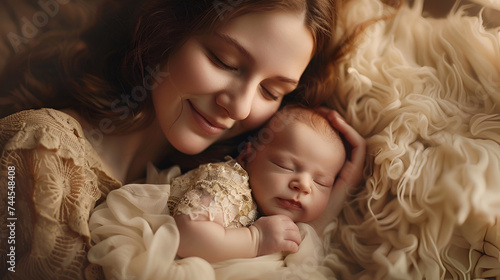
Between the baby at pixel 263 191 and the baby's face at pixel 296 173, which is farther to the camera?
the baby's face at pixel 296 173

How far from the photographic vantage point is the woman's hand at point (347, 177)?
0.98 meters

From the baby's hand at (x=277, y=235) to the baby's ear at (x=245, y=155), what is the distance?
0.59 ft

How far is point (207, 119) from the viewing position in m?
0.96

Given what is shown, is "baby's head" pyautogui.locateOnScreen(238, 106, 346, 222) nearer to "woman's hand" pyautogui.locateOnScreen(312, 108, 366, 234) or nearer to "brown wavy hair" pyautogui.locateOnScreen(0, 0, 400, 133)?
"woman's hand" pyautogui.locateOnScreen(312, 108, 366, 234)

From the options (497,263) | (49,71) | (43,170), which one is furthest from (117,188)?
(497,263)

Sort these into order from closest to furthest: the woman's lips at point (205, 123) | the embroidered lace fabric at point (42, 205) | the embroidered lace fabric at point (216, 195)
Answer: the embroidered lace fabric at point (42, 205), the embroidered lace fabric at point (216, 195), the woman's lips at point (205, 123)

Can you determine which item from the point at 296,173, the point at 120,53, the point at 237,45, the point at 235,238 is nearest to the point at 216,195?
the point at 235,238

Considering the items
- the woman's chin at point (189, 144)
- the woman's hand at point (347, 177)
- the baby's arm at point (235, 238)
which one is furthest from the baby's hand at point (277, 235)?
the woman's chin at point (189, 144)

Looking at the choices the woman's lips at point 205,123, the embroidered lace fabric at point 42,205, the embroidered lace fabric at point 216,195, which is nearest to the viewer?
the embroidered lace fabric at point 42,205

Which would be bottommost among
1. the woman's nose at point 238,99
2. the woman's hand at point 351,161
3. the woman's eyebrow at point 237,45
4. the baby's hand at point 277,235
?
the baby's hand at point 277,235

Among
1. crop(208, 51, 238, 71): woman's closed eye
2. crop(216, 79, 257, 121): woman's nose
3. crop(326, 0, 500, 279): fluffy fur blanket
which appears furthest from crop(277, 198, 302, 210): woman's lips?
crop(208, 51, 238, 71): woman's closed eye

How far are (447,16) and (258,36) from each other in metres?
0.54

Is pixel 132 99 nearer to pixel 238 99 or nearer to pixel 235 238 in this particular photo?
pixel 238 99

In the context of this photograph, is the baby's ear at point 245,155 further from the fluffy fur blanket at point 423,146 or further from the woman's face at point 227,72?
the fluffy fur blanket at point 423,146
